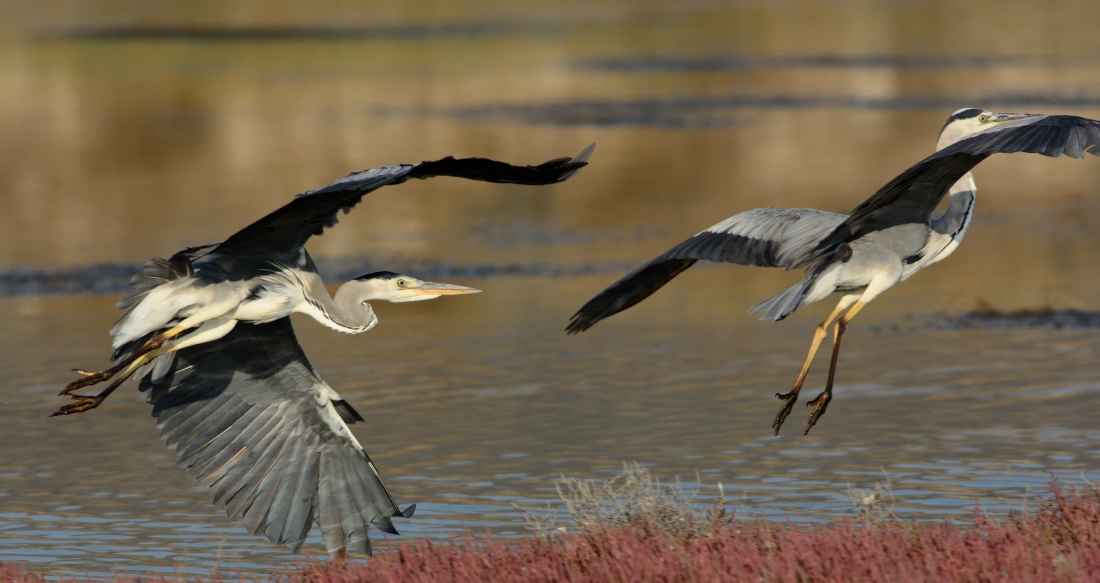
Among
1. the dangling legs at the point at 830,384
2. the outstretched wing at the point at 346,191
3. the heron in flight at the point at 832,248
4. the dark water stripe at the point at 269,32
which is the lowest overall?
the dangling legs at the point at 830,384

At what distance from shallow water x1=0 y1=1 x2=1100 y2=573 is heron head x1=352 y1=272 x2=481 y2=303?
104cm

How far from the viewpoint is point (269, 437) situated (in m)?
7.09

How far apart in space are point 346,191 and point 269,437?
1440 mm

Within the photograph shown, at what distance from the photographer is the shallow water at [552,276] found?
27.2ft

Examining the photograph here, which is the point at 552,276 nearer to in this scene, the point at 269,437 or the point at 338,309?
the point at 338,309

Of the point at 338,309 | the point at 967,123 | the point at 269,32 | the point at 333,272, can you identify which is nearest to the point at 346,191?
the point at 338,309

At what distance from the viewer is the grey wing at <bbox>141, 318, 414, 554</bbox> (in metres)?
6.91

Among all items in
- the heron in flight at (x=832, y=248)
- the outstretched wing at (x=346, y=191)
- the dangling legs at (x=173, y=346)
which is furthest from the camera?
the heron in flight at (x=832, y=248)

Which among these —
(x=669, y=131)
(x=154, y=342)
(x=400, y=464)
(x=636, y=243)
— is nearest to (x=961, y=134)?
(x=400, y=464)

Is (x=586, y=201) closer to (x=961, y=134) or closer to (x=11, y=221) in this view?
(x=11, y=221)

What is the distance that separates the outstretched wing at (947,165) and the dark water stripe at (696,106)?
18.9 metres

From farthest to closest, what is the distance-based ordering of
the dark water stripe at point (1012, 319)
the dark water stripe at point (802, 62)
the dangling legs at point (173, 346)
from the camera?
the dark water stripe at point (802, 62) → the dark water stripe at point (1012, 319) → the dangling legs at point (173, 346)

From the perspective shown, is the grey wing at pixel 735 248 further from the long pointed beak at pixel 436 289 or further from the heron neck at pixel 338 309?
the heron neck at pixel 338 309

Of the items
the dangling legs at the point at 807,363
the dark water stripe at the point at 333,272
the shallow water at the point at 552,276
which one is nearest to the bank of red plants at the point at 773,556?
the shallow water at the point at 552,276
